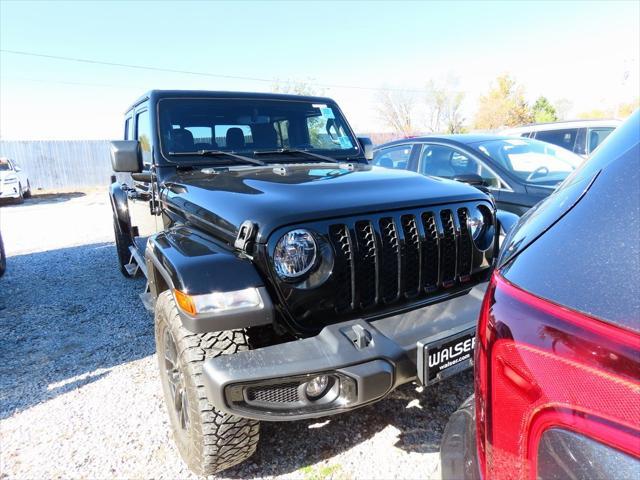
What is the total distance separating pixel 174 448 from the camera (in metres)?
2.27

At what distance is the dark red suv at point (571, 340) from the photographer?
0.70m

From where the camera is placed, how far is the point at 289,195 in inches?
80.4

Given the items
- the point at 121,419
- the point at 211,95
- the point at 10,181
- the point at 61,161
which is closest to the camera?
the point at 121,419

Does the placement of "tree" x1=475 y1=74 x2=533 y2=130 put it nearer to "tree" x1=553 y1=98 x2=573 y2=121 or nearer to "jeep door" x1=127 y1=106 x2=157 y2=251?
"tree" x1=553 y1=98 x2=573 y2=121

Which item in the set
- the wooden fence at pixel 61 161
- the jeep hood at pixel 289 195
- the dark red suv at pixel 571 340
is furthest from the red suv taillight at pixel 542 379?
the wooden fence at pixel 61 161

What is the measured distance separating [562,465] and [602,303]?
307mm

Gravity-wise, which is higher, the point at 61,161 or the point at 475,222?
the point at 61,161

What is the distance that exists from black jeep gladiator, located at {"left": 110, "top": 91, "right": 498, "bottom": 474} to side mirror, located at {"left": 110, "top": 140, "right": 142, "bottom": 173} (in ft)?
1.20

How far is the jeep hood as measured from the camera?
190cm

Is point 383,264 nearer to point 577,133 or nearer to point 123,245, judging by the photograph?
point 123,245

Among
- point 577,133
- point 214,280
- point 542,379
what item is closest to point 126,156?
point 214,280

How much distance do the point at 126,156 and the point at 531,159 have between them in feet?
13.6

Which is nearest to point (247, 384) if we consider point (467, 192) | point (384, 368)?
point (384, 368)

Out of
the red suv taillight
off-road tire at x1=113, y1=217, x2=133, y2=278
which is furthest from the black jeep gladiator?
off-road tire at x1=113, y1=217, x2=133, y2=278
